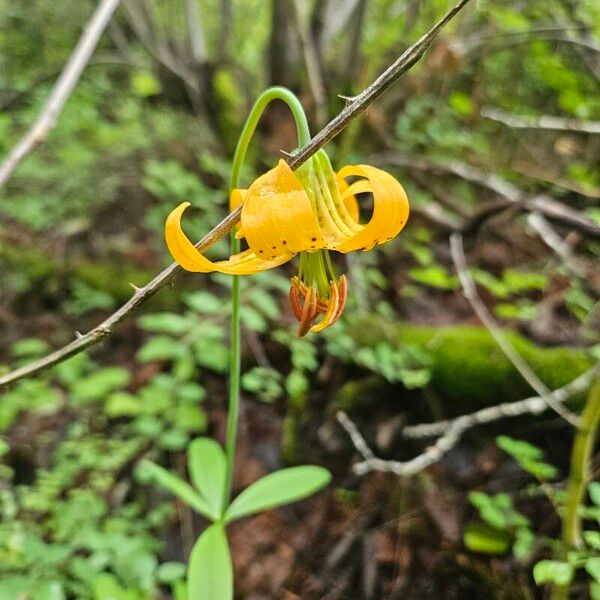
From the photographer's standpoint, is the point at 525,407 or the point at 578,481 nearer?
the point at 578,481

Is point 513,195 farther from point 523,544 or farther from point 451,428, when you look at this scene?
point 523,544

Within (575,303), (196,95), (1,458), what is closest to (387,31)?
(196,95)

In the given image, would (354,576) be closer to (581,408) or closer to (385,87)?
(581,408)

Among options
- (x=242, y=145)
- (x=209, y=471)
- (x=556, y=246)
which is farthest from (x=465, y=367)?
(x=242, y=145)

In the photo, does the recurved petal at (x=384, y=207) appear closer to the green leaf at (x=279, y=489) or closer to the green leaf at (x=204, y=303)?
the green leaf at (x=279, y=489)

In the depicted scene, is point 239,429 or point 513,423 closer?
point 513,423

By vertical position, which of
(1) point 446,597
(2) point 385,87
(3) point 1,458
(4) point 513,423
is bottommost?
(1) point 446,597

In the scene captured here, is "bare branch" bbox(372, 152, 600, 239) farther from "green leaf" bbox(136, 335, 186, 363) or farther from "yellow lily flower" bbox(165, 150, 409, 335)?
"green leaf" bbox(136, 335, 186, 363)
